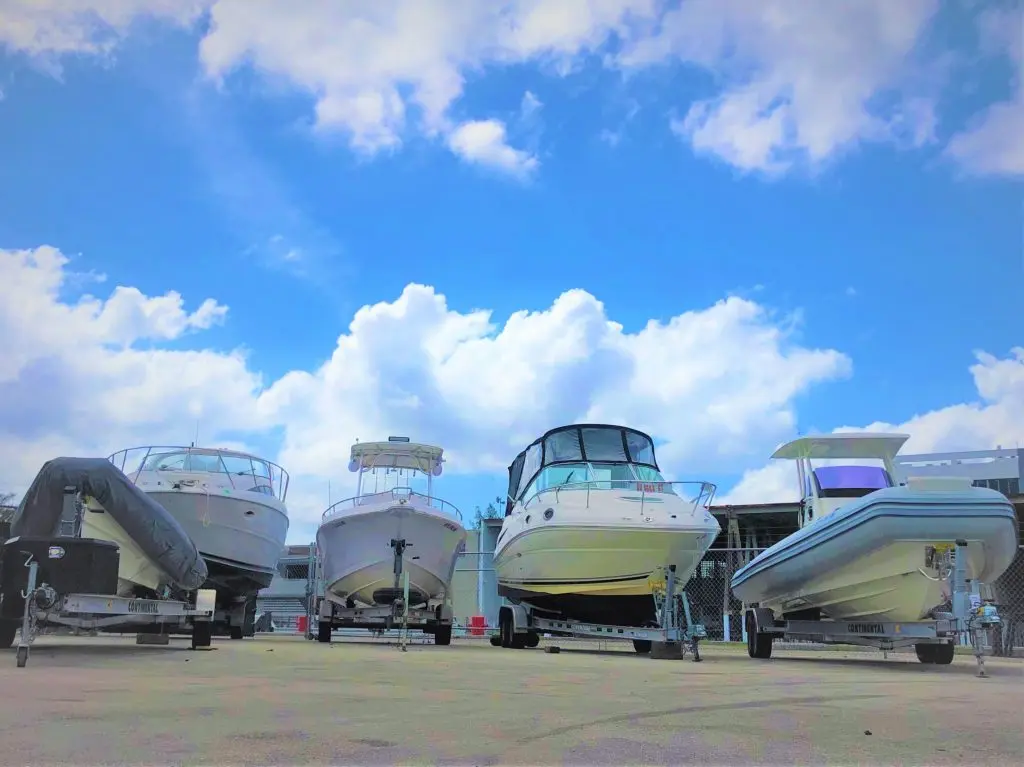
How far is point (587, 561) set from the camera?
43.3ft

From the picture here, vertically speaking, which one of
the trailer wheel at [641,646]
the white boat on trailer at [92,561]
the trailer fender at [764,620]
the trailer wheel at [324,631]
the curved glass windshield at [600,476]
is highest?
the curved glass windshield at [600,476]

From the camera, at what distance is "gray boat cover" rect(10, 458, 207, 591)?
882 centimetres

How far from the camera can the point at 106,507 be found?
30.3 ft

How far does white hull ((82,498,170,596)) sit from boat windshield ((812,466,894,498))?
30.6ft

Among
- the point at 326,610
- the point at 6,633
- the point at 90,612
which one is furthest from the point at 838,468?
the point at 6,633

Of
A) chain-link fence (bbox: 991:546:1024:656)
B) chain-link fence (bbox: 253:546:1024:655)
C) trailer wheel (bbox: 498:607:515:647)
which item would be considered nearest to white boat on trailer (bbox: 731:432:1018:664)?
trailer wheel (bbox: 498:607:515:647)

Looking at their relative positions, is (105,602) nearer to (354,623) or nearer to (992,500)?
(354,623)

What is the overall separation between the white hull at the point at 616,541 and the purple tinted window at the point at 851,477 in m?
1.78

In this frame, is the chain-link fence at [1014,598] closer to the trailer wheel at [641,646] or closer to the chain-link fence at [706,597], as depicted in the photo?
the chain-link fence at [706,597]

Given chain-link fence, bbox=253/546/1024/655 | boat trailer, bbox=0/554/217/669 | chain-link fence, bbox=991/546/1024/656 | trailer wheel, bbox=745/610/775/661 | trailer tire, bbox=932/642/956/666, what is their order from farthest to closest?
chain-link fence, bbox=253/546/1024/655
chain-link fence, bbox=991/546/1024/656
trailer wheel, bbox=745/610/775/661
trailer tire, bbox=932/642/956/666
boat trailer, bbox=0/554/217/669

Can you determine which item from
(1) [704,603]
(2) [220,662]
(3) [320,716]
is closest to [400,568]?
(2) [220,662]

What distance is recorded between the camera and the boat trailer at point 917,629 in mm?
8766

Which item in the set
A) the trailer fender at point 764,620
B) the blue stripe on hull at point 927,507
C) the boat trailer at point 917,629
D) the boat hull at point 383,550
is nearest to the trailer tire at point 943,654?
the boat trailer at point 917,629

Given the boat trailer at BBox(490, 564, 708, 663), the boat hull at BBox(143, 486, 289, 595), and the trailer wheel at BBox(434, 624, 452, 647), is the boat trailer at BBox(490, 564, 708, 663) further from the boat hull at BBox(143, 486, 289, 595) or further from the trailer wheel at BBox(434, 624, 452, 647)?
the boat hull at BBox(143, 486, 289, 595)
